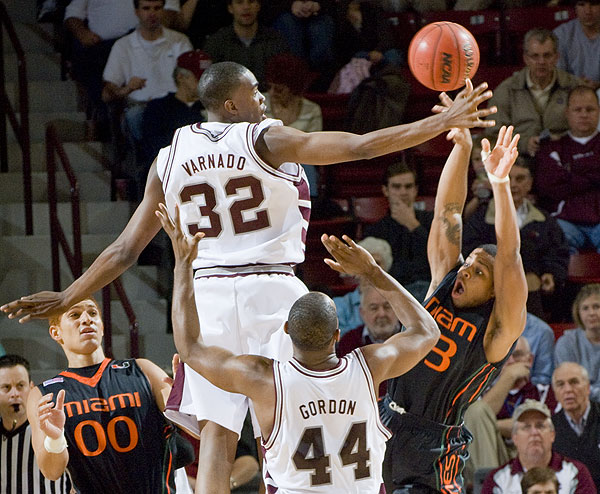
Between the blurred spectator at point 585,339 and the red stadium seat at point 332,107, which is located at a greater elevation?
the red stadium seat at point 332,107

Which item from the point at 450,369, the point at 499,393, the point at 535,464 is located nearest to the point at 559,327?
the point at 499,393

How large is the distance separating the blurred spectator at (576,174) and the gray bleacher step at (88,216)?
11.6ft

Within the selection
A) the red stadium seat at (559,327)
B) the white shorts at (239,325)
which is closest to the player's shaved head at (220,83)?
the white shorts at (239,325)

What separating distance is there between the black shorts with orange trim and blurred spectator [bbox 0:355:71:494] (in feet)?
6.88

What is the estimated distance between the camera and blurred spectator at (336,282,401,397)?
26.0 ft

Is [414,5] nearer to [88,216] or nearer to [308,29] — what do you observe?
[308,29]

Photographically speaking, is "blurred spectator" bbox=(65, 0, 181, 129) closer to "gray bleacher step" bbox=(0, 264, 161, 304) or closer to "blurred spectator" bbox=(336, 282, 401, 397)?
"gray bleacher step" bbox=(0, 264, 161, 304)

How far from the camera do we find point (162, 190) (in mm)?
4859

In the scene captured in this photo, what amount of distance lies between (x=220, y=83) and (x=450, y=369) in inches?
72.1

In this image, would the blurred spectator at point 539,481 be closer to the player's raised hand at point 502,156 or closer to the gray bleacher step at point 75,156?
the player's raised hand at point 502,156

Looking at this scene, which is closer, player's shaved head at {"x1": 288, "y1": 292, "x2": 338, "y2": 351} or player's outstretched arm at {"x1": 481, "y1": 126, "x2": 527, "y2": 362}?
player's shaved head at {"x1": 288, "y1": 292, "x2": 338, "y2": 351}

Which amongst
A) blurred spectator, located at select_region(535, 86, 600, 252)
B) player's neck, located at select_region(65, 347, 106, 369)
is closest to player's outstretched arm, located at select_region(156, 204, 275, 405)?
player's neck, located at select_region(65, 347, 106, 369)

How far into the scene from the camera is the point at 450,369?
545cm

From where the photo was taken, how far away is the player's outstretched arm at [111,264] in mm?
4879
